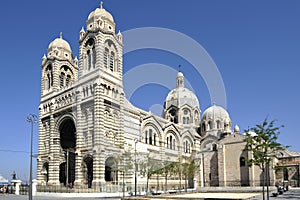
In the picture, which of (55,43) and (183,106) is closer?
(55,43)

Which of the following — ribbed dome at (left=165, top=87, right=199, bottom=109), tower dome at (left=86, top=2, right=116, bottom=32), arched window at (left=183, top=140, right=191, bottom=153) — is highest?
tower dome at (left=86, top=2, right=116, bottom=32)

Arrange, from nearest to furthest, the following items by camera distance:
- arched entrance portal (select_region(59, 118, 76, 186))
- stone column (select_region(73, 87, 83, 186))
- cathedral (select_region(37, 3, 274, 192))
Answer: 1. cathedral (select_region(37, 3, 274, 192))
2. stone column (select_region(73, 87, 83, 186))
3. arched entrance portal (select_region(59, 118, 76, 186))

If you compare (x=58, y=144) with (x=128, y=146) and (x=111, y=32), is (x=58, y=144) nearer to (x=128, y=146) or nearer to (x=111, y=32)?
(x=128, y=146)

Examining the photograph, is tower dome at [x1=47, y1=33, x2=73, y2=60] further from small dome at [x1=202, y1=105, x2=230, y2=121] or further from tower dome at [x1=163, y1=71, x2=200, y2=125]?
small dome at [x1=202, y1=105, x2=230, y2=121]

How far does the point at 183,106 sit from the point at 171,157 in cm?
1960

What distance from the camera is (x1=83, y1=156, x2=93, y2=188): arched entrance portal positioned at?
157 feet

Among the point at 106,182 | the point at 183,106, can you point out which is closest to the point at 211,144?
the point at 183,106

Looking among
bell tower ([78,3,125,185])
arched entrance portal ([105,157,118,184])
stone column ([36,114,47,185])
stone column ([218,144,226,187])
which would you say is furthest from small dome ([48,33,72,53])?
stone column ([218,144,226,187])

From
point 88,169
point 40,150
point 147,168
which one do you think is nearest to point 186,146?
point 147,168

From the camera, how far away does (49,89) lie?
58.5 m

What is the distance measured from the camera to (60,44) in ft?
197

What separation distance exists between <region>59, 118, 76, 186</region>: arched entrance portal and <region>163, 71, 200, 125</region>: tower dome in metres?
32.0

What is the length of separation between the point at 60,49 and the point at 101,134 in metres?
21.2

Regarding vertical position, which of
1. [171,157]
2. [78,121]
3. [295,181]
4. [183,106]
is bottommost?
[295,181]
